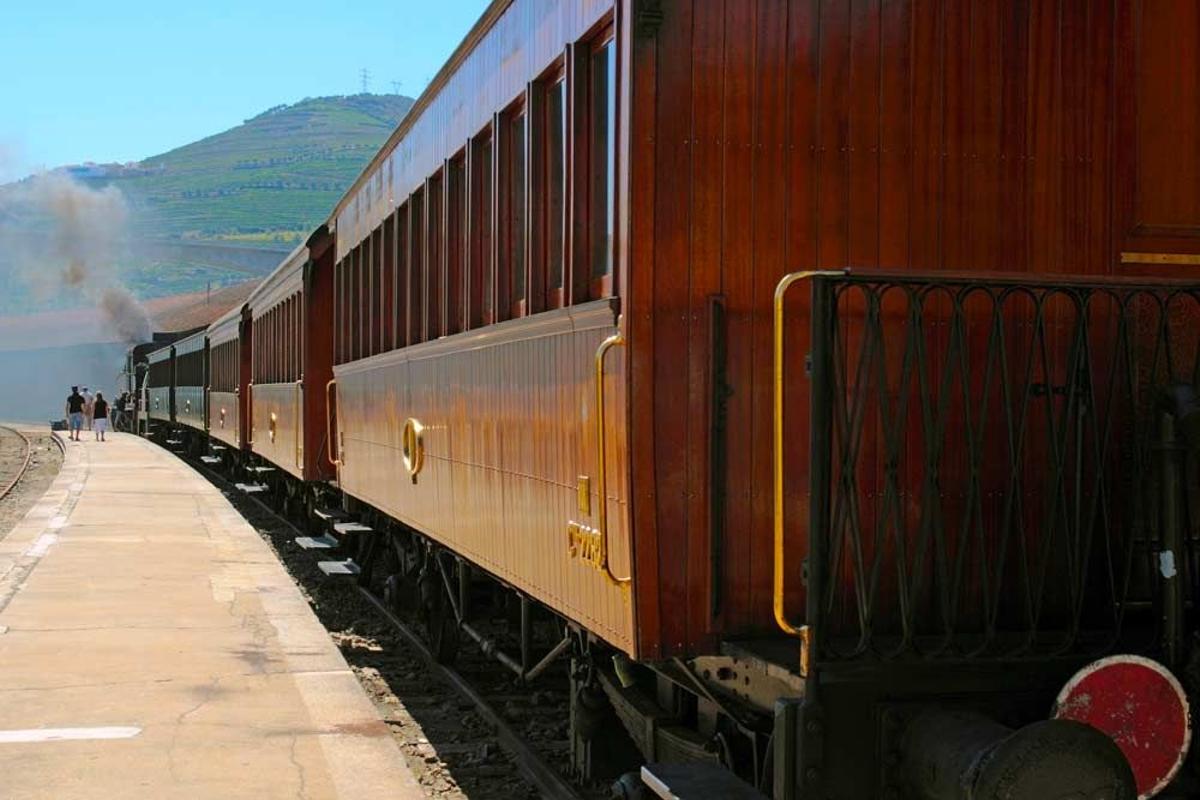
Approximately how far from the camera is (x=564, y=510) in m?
5.56

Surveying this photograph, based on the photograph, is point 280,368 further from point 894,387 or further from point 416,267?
point 894,387

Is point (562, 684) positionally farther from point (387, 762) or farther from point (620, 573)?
point (620, 573)

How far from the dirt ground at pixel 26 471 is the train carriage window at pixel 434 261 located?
458 inches

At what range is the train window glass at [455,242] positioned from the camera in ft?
24.9

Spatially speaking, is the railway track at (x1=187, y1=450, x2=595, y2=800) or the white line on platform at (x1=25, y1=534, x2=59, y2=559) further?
the white line on platform at (x1=25, y1=534, x2=59, y2=559)

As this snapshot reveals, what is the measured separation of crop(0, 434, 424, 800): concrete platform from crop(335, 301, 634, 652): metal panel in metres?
1.05

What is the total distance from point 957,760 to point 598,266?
2052mm

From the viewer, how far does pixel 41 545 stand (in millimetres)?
16328

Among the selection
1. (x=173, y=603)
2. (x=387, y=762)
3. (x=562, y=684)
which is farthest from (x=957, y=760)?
(x=173, y=603)

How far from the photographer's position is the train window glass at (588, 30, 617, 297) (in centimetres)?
495

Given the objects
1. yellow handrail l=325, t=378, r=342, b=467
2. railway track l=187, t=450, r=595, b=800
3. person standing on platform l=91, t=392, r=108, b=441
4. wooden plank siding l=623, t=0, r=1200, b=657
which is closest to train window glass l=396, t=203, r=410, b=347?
railway track l=187, t=450, r=595, b=800

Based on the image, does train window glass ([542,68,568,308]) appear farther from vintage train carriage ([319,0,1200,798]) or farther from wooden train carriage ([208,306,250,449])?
wooden train carriage ([208,306,250,449])

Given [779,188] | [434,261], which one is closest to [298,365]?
[434,261]

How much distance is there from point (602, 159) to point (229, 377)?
22.3 metres
